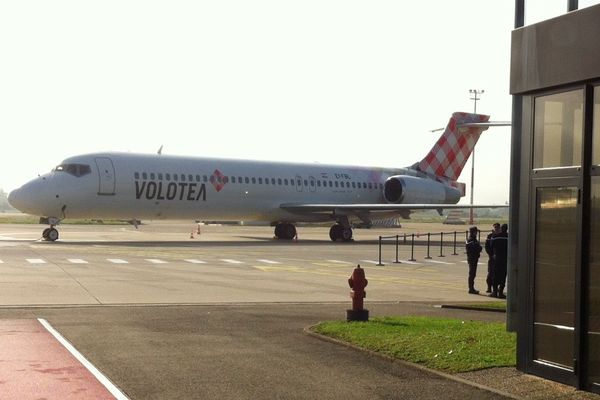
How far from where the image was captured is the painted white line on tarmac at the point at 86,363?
8578 millimetres

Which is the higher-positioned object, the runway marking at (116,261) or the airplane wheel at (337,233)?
the airplane wheel at (337,233)

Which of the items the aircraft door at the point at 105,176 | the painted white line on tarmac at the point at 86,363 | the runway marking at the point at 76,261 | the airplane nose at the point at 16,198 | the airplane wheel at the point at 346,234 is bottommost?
the painted white line on tarmac at the point at 86,363

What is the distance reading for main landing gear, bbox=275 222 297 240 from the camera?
46.7 m

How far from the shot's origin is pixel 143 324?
1347 cm

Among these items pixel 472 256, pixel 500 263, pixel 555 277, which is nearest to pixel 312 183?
pixel 472 256

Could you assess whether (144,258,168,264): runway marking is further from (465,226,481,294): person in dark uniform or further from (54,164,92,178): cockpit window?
(54,164,92,178): cockpit window

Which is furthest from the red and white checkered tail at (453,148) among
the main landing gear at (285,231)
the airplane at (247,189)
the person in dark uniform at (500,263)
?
the person in dark uniform at (500,263)

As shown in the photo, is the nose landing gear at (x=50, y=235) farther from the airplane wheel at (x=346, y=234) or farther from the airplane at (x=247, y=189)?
the airplane wheel at (x=346, y=234)

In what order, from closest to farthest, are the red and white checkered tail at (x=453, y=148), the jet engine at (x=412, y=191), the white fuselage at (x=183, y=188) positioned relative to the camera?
the white fuselage at (x=183, y=188), the jet engine at (x=412, y=191), the red and white checkered tail at (x=453, y=148)

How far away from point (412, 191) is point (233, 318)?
36.1 metres

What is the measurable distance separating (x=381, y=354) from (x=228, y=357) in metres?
1.75

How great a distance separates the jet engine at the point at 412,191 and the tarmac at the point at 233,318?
20.2m

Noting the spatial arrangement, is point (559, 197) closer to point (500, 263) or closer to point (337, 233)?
point (500, 263)

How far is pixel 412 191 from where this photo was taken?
49625 mm
